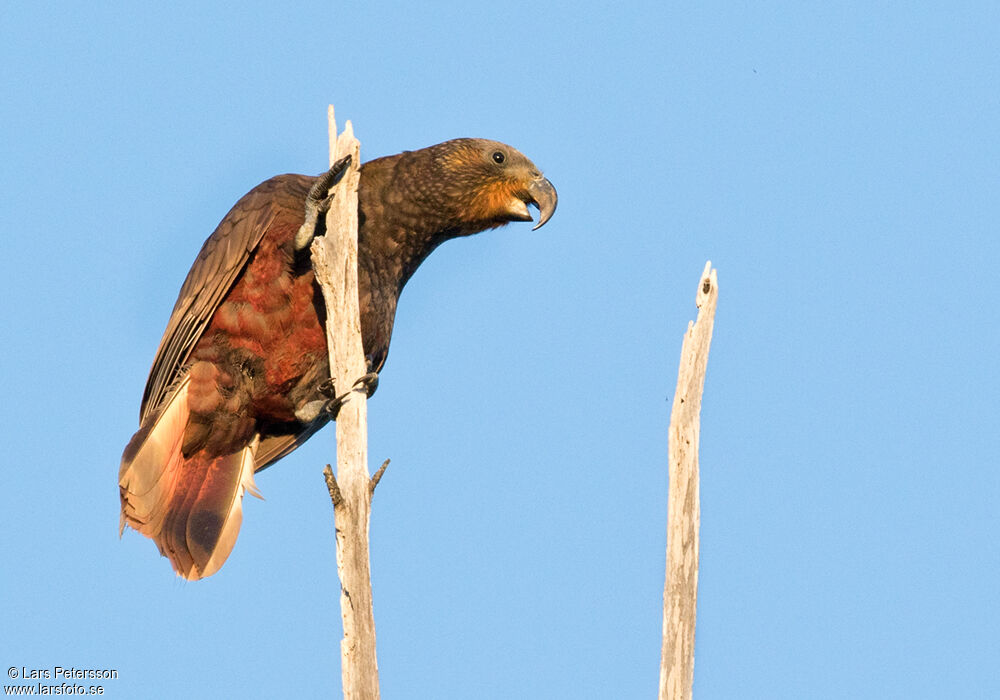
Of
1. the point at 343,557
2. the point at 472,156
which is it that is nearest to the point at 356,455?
the point at 343,557

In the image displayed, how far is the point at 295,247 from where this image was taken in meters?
5.20

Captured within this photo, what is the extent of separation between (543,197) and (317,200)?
1.40m

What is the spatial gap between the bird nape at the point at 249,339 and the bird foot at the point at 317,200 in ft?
0.22

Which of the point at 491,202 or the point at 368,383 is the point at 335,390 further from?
the point at 491,202

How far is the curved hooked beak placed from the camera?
18.9ft

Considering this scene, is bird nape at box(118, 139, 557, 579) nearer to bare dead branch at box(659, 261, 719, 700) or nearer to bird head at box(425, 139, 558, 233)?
bird head at box(425, 139, 558, 233)

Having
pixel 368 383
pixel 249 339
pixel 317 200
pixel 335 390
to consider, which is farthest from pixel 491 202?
pixel 335 390

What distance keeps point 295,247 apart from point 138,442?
1.21m

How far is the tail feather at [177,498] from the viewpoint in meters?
5.07

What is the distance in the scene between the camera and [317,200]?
4906 mm

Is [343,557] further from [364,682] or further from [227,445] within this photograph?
[227,445]

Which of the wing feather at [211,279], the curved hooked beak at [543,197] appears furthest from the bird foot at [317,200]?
the curved hooked beak at [543,197]

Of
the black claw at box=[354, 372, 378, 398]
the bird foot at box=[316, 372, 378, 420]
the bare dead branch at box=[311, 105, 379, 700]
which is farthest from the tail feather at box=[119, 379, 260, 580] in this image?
the bare dead branch at box=[311, 105, 379, 700]

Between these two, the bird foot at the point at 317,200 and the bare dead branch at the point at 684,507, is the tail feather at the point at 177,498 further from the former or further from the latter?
the bare dead branch at the point at 684,507
